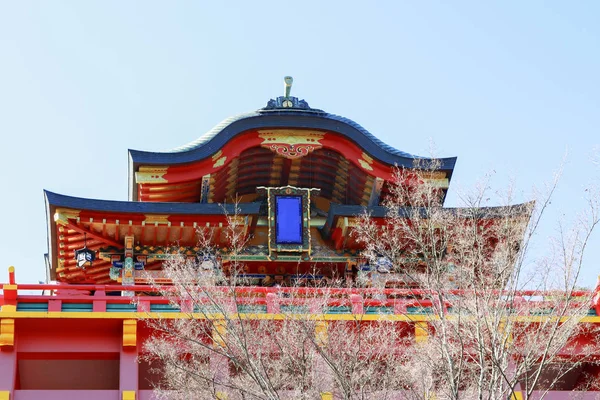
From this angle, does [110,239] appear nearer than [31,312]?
No

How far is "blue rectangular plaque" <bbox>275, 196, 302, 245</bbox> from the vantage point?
86.8 feet

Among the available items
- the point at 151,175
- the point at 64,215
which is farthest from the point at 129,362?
the point at 151,175

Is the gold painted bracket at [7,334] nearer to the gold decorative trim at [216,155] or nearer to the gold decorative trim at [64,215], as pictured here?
the gold decorative trim at [64,215]

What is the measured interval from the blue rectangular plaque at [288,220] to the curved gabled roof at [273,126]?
6.01 ft

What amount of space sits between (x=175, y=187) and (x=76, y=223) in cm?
292

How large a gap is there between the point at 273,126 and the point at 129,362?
7.77m

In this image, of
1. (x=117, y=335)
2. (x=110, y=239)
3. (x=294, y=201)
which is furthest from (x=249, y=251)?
(x=117, y=335)

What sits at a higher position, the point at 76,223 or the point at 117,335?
the point at 76,223

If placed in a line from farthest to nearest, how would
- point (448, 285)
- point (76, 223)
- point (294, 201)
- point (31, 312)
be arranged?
1. point (294, 201)
2. point (76, 223)
3. point (31, 312)
4. point (448, 285)

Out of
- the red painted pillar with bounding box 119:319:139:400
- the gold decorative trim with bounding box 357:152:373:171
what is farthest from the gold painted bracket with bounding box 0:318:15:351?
→ the gold decorative trim with bounding box 357:152:373:171

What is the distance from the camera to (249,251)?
2658cm

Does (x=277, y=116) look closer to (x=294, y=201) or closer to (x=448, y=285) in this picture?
(x=294, y=201)

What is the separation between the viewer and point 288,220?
87.5 feet

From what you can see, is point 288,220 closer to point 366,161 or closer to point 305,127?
point 305,127
